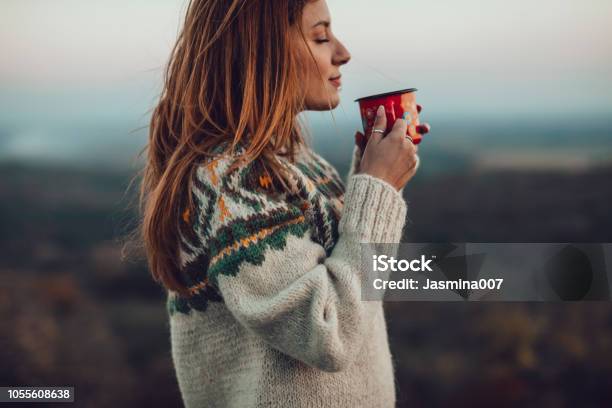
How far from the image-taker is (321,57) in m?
Answer: 1.44

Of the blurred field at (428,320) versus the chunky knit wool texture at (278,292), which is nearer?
the chunky knit wool texture at (278,292)

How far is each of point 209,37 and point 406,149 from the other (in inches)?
20.6

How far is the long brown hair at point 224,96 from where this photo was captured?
4.37 feet

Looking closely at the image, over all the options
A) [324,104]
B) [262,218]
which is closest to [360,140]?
[324,104]

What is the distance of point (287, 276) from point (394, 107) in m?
0.49

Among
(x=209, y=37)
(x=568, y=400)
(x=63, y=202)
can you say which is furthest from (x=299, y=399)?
(x=63, y=202)

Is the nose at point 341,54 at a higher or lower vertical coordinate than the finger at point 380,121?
higher

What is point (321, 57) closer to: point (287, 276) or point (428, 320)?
point (287, 276)

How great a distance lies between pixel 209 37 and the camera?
1.40 meters

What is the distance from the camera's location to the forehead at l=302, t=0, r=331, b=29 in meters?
1.42

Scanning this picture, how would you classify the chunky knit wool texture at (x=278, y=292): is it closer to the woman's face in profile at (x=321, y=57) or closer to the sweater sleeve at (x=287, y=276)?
the sweater sleeve at (x=287, y=276)

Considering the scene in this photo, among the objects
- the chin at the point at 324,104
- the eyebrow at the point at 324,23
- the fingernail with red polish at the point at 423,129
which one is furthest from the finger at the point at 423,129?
the eyebrow at the point at 324,23

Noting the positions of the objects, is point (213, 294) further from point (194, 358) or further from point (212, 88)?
point (212, 88)

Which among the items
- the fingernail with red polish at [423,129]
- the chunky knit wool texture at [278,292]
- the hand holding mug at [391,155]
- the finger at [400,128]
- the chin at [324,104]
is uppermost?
the chin at [324,104]
